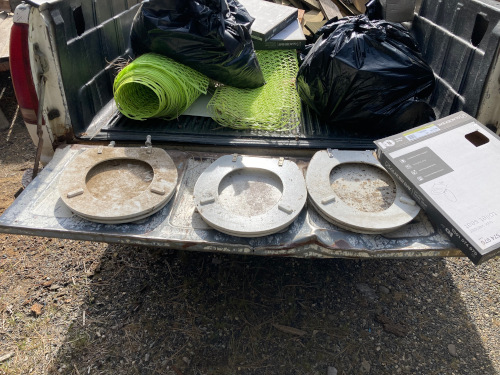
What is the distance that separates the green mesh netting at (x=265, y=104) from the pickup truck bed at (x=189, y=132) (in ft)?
0.25

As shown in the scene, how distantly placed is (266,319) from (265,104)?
133cm

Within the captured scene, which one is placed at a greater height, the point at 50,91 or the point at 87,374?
the point at 50,91

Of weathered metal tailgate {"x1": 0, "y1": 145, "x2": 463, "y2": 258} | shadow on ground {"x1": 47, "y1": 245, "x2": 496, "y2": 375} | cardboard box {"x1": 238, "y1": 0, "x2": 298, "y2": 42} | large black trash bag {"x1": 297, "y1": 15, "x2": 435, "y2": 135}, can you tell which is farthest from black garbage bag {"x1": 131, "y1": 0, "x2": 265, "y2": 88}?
shadow on ground {"x1": 47, "y1": 245, "x2": 496, "y2": 375}

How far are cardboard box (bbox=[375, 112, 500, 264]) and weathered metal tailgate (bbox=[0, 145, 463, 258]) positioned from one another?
130mm

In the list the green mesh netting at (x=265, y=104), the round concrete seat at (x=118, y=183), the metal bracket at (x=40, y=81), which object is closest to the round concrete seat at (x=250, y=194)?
the round concrete seat at (x=118, y=183)

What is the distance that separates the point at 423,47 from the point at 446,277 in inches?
62.5

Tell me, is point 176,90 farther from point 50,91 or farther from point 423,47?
point 423,47

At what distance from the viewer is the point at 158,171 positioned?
199 centimetres

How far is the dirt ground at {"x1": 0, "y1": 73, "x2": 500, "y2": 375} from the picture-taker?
2.00m

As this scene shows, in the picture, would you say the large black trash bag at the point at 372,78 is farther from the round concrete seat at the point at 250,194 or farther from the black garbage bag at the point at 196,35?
the round concrete seat at the point at 250,194

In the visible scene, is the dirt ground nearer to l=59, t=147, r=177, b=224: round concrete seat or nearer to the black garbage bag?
l=59, t=147, r=177, b=224: round concrete seat

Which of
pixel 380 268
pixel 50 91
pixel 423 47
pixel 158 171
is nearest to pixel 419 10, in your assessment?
pixel 423 47

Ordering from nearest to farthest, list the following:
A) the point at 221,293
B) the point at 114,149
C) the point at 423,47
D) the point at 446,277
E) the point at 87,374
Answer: the point at 87,374, the point at 114,149, the point at 221,293, the point at 446,277, the point at 423,47

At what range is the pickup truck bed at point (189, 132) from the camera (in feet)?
5.62
